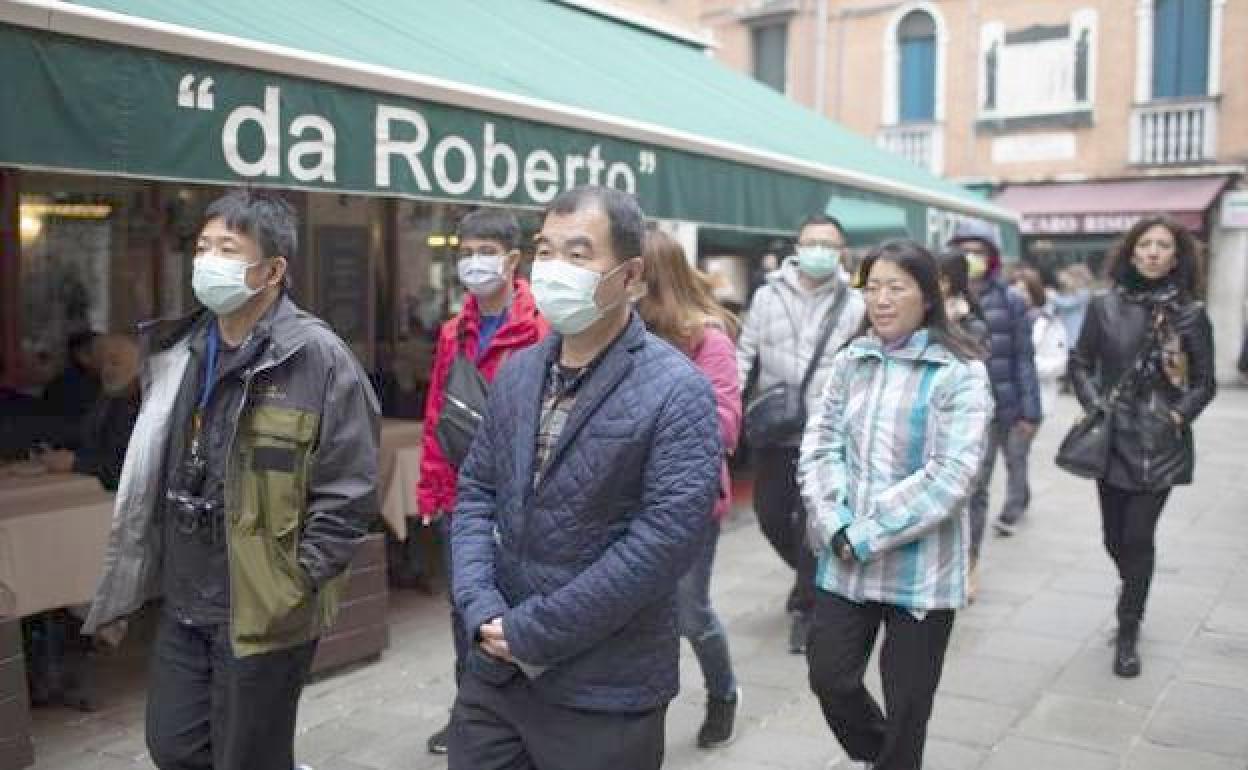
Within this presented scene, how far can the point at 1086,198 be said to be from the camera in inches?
790

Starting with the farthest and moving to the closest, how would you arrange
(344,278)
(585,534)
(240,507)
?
(344,278) < (240,507) < (585,534)

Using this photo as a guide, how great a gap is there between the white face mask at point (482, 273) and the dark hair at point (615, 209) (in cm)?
130

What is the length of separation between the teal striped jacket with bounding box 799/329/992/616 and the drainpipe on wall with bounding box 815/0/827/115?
2069 cm

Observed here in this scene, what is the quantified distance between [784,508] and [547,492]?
10.1ft

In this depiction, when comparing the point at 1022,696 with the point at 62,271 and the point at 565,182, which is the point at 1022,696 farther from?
the point at 62,271

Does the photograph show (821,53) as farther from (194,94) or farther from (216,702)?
(216,702)

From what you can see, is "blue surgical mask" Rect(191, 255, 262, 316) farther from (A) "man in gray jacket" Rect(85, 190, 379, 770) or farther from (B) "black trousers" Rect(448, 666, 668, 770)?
(B) "black trousers" Rect(448, 666, 668, 770)

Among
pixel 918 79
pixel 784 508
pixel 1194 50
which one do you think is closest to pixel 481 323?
pixel 784 508

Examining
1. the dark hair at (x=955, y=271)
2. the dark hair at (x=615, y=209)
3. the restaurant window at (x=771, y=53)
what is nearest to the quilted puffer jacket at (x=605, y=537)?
the dark hair at (x=615, y=209)

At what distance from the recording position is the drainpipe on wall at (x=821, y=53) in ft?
75.5

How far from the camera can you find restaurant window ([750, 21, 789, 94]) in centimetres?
2370

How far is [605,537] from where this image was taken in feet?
7.72

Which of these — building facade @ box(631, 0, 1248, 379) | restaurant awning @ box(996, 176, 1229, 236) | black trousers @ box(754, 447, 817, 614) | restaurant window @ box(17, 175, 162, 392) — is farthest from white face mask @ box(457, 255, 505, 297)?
restaurant awning @ box(996, 176, 1229, 236)

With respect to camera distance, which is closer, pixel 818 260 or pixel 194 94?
pixel 194 94
